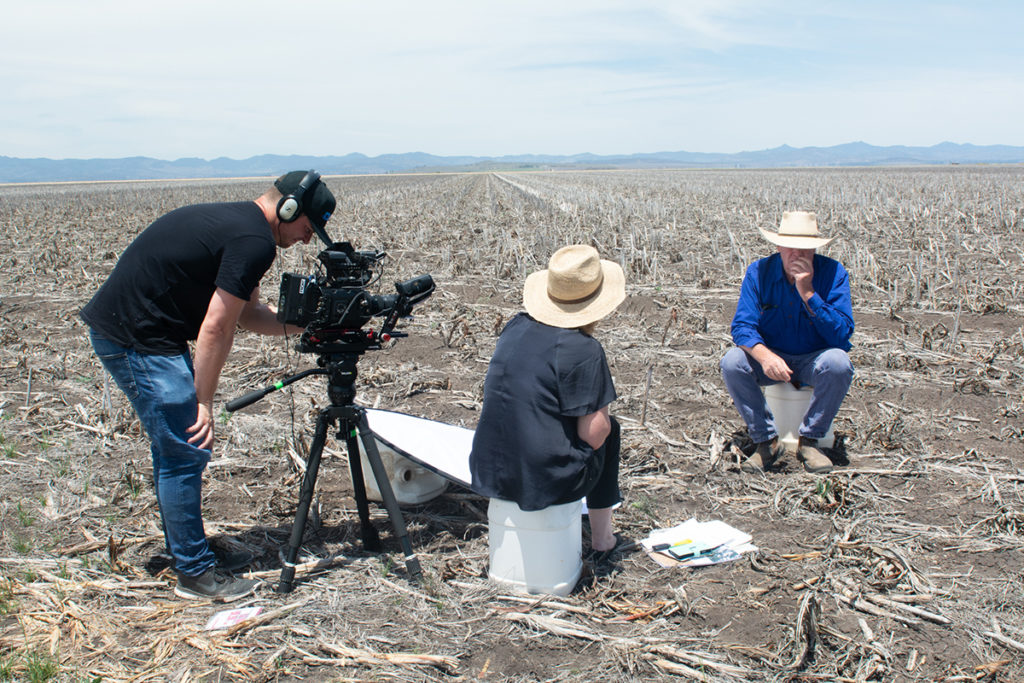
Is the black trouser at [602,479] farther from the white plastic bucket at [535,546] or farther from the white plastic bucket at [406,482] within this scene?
the white plastic bucket at [406,482]

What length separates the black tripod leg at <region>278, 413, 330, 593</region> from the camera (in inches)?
127

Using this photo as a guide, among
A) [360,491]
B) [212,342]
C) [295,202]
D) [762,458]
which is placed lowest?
[762,458]

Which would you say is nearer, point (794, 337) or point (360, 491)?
point (360, 491)

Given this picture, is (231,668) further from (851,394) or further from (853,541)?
(851,394)

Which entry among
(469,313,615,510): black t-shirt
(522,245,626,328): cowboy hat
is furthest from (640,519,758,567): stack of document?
(522,245,626,328): cowboy hat

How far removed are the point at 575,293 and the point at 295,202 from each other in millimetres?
1168

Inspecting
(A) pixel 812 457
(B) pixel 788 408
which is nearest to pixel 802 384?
(B) pixel 788 408

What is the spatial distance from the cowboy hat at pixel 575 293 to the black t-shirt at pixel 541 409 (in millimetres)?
60

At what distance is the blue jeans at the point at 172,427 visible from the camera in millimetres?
2979

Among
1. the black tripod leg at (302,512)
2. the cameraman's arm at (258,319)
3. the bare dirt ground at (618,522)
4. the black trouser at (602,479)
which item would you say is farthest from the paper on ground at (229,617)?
the black trouser at (602,479)

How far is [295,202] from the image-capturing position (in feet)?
Answer: 9.66

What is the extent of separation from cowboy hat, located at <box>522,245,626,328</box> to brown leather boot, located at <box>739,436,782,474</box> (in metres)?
1.91

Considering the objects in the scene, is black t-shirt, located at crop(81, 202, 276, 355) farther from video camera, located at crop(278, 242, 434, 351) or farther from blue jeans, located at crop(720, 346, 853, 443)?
blue jeans, located at crop(720, 346, 853, 443)

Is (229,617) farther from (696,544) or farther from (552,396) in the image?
(696,544)
